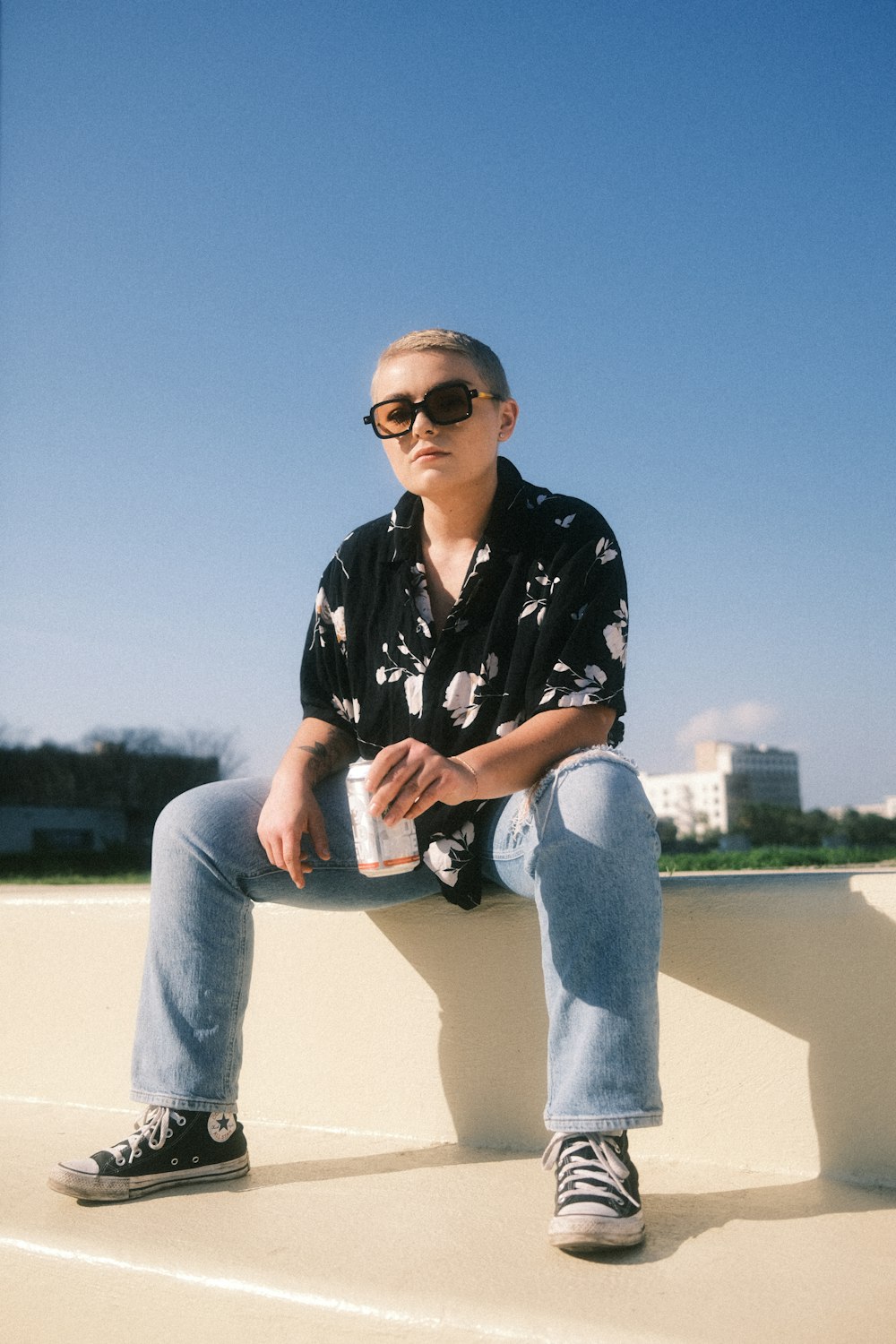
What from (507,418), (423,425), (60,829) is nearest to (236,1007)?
(423,425)

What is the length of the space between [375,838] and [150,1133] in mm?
678

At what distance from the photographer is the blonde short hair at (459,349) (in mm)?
2002

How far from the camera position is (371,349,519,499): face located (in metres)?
1.98

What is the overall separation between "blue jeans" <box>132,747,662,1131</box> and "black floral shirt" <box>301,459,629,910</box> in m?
0.12

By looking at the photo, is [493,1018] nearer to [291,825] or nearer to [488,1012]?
[488,1012]

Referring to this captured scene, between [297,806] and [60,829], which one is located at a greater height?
[60,829]

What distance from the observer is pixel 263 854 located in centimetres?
188

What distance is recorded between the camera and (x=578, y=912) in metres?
1.52

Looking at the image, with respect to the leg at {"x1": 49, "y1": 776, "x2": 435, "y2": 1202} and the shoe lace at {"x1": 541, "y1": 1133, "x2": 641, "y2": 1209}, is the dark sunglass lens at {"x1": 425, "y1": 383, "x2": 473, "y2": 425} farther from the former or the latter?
the shoe lace at {"x1": 541, "y1": 1133, "x2": 641, "y2": 1209}

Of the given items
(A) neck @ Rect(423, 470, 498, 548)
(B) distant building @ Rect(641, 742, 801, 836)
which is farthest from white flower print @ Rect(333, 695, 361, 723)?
(B) distant building @ Rect(641, 742, 801, 836)

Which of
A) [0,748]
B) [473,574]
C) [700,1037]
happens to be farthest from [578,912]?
[0,748]

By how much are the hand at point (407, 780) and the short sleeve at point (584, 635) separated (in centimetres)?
28

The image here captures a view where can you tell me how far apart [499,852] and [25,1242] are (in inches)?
36.3

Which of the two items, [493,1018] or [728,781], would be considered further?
[728,781]
